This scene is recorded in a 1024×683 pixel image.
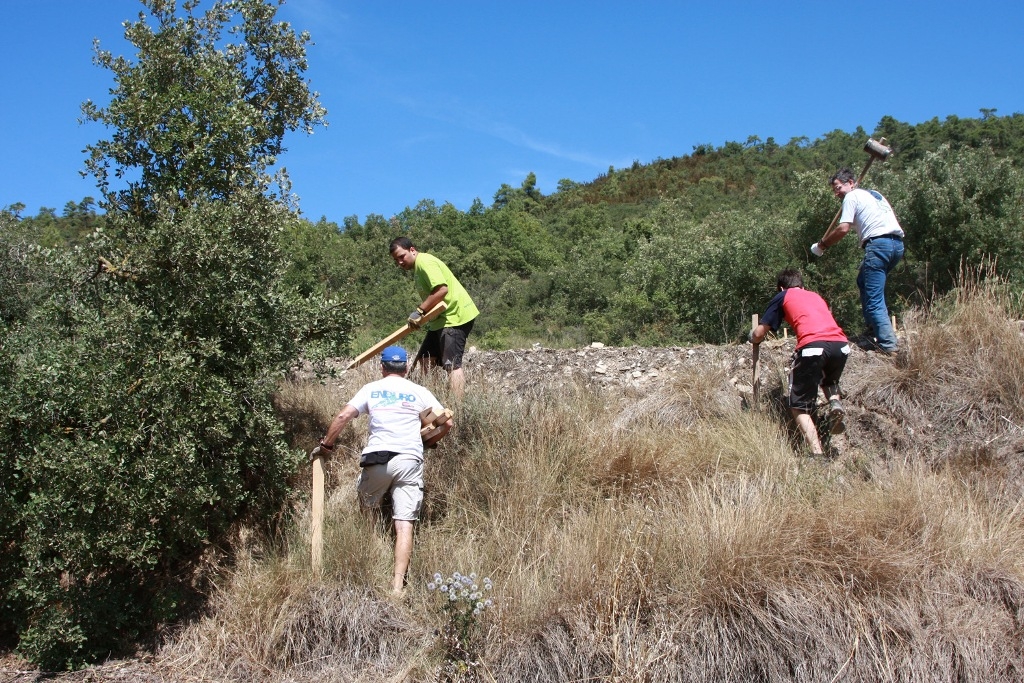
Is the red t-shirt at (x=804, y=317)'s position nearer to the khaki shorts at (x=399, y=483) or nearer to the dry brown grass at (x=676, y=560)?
the dry brown grass at (x=676, y=560)

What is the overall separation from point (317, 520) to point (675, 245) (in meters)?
14.2

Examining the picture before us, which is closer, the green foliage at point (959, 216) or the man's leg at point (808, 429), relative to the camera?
the man's leg at point (808, 429)

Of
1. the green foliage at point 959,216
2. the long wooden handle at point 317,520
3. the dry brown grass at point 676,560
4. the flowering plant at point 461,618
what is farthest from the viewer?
the green foliage at point 959,216

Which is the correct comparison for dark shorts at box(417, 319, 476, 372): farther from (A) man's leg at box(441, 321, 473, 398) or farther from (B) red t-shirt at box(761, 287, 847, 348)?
(B) red t-shirt at box(761, 287, 847, 348)

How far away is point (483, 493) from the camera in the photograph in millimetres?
5992

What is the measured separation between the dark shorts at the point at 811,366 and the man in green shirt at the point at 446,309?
8.26 ft

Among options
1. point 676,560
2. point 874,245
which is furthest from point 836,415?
point 676,560

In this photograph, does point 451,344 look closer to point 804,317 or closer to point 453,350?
point 453,350

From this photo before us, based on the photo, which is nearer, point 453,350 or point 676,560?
point 676,560

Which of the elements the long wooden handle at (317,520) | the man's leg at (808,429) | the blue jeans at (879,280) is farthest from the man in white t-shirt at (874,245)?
the long wooden handle at (317,520)

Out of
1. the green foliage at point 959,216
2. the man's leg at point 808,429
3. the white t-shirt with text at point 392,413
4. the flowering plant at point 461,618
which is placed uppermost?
the green foliage at point 959,216

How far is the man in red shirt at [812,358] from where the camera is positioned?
239 inches

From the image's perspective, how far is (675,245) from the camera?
60.8 ft

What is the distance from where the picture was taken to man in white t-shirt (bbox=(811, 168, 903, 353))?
23.0ft
